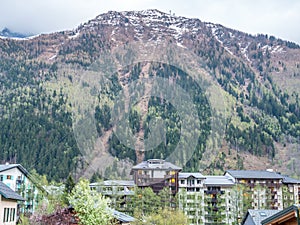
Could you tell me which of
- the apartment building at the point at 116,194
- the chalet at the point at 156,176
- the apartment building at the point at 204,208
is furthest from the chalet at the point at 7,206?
the chalet at the point at 156,176

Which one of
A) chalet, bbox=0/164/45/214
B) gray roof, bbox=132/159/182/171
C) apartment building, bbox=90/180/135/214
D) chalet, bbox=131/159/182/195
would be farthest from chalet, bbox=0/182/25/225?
gray roof, bbox=132/159/182/171

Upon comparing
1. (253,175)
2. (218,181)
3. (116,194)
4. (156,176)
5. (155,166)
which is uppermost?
(155,166)

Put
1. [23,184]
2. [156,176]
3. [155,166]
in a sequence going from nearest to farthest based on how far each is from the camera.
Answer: [23,184] → [156,176] → [155,166]

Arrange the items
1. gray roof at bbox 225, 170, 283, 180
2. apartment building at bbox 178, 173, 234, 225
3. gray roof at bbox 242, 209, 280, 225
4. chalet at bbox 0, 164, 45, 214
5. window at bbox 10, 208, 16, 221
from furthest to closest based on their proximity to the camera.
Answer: gray roof at bbox 225, 170, 283, 180
apartment building at bbox 178, 173, 234, 225
chalet at bbox 0, 164, 45, 214
gray roof at bbox 242, 209, 280, 225
window at bbox 10, 208, 16, 221

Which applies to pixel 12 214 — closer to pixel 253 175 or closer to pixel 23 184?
pixel 23 184

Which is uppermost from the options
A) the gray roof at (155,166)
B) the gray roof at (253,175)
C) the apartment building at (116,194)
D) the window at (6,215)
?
the gray roof at (155,166)

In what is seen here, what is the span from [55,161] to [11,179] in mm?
61572

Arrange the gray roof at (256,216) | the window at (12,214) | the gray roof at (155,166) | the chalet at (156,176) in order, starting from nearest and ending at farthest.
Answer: the window at (12,214)
the gray roof at (256,216)
the chalet at (156,176)
the gray roof at (155,166)

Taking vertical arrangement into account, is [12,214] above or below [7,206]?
below

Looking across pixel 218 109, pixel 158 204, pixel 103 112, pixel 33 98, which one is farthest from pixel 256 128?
pixel 158 204

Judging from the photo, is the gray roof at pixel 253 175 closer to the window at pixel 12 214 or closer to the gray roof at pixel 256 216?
the gray roof at pixel 256 216

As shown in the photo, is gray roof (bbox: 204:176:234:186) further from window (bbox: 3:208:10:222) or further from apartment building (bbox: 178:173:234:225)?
window (bbox: 3:208:10:222)

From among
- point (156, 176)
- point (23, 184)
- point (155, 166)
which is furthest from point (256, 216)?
point (155, 166)

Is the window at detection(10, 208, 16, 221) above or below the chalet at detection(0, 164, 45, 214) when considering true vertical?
below
